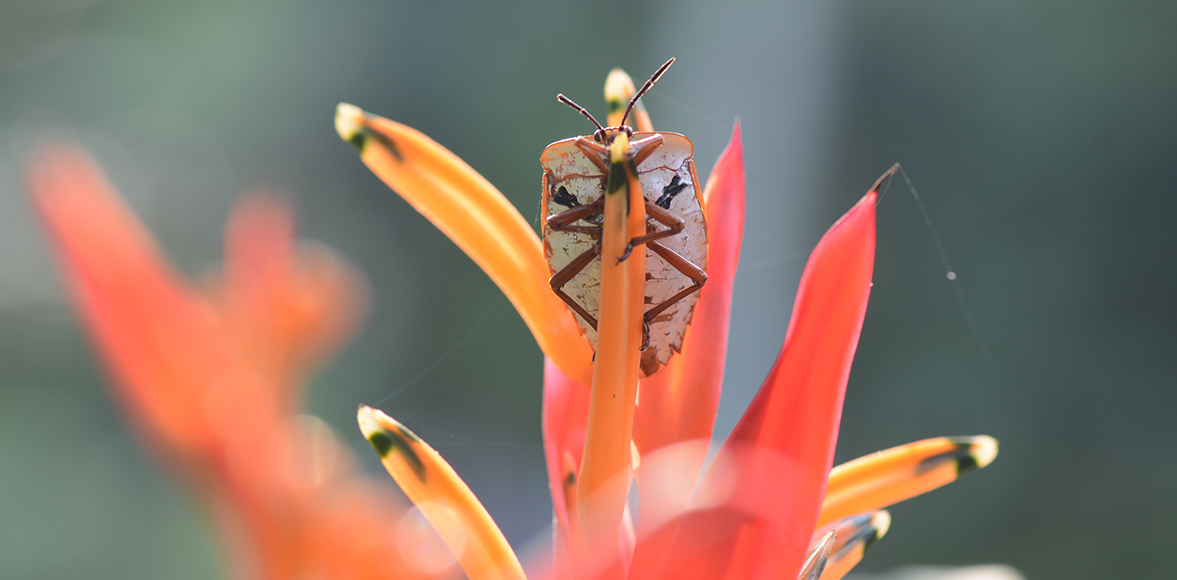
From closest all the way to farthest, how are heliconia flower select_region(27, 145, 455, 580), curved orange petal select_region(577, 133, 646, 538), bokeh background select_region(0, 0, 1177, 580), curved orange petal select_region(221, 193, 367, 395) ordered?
curved orange petal select_region(577, 133, 646, 538) < heliconia flower select_region(27, 145, 455, 580) < curved orange petal select_region(221, 193, 367, 395) < bokeh background select_region(0, 0, 1177, 580)

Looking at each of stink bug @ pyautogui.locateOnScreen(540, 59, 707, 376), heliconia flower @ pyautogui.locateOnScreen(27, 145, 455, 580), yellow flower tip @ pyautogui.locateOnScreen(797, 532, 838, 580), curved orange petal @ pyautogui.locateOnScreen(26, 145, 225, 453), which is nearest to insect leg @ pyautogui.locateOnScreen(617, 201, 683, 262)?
stink bug @ pyautogui.locateOnScreen(540, 59, 707, 376)

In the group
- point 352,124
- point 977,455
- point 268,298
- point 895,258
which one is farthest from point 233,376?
point 895,258

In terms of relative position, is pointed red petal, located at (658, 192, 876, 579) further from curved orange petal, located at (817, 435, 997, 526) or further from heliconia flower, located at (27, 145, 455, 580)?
heliconia flower, located at (27, 145, 455, 580)

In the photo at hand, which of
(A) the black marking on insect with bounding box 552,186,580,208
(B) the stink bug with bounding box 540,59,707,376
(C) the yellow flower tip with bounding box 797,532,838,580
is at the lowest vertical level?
(C) the yellow flower tip with bounding box 797,532,838,580

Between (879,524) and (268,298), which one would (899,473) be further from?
(268,298)

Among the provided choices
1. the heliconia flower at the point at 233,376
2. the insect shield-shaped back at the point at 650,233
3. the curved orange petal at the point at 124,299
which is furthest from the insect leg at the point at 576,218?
the curved orange petal at the point at 124,299

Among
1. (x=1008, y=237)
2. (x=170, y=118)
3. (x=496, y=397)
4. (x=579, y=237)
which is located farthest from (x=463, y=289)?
(x=579, y=237)
